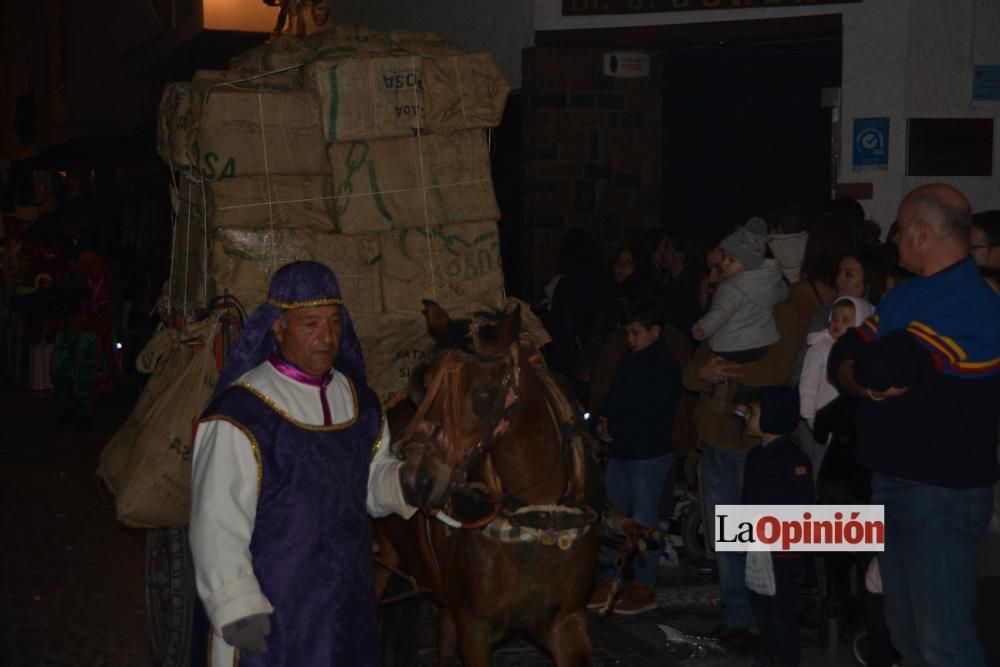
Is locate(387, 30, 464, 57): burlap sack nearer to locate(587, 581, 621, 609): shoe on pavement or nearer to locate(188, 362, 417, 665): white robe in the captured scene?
locate(188, 362, 417, 665): white robe

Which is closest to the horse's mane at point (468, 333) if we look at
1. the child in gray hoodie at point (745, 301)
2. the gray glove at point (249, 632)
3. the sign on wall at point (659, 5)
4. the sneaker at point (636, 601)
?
the gray glove at point (249, 632)

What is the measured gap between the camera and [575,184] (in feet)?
41.2

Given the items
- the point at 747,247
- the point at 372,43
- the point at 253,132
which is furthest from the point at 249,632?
the point at 747,247

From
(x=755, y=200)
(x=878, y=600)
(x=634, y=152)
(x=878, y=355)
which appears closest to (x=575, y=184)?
(x=634, y=152)

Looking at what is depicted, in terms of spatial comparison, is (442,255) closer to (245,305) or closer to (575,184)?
(245,305)

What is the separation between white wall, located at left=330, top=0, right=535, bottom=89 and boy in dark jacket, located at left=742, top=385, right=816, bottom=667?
6.89 metres

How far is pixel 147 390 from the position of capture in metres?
6.12

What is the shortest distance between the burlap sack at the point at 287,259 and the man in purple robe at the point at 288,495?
147 centimetres

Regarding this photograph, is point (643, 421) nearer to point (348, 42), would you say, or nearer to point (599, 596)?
point (599, 596)

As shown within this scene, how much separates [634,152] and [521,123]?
116cm

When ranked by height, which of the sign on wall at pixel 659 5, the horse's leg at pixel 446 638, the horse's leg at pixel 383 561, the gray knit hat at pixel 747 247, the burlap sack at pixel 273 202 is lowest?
the horse's leg at pixel 446 638

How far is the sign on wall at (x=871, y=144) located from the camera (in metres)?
10.7

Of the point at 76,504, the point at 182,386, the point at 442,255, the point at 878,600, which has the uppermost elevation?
the point at 442,255

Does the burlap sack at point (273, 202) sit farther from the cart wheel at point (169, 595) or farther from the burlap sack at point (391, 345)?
the cart wheel at point (169, 595)
